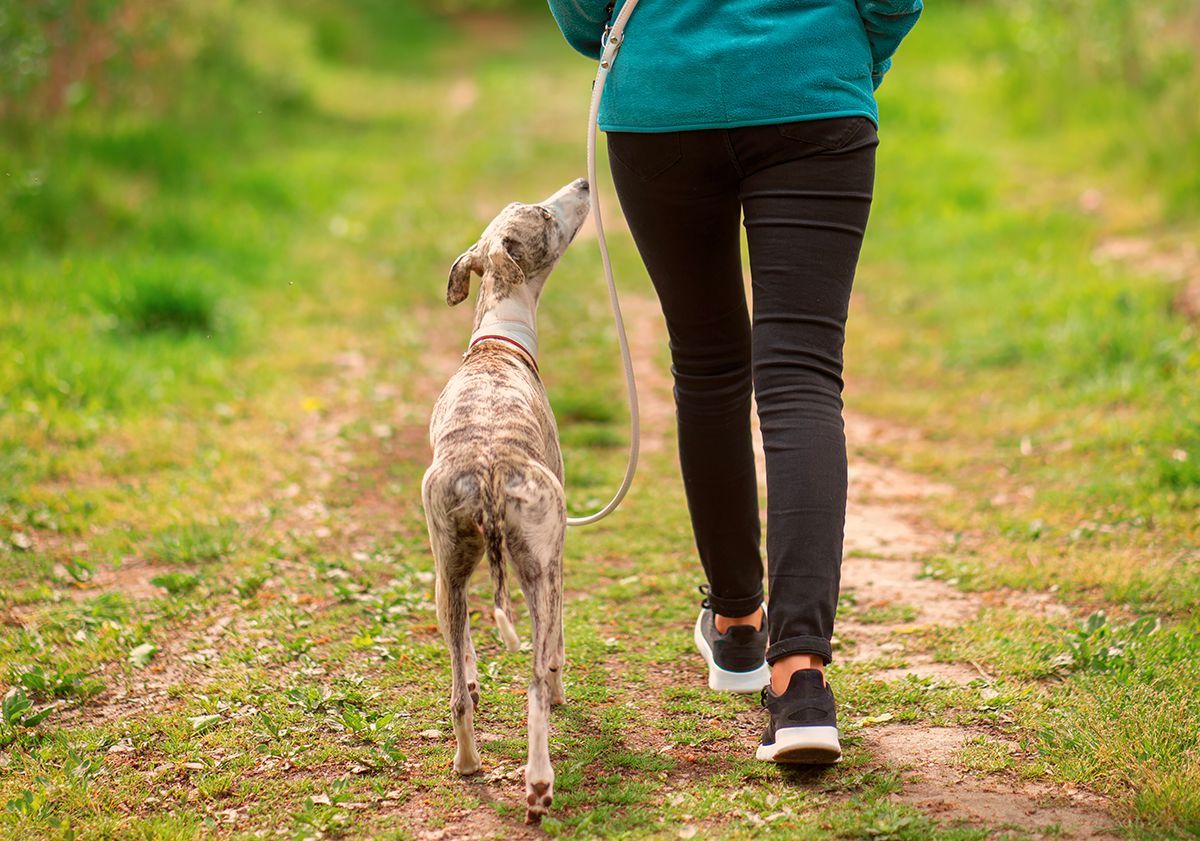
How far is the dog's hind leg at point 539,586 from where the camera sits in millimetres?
2883

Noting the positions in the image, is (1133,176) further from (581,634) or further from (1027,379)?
(581,634)

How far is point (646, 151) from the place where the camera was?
9.73 ft

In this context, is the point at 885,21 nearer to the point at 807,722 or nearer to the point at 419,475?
the point at 807,722

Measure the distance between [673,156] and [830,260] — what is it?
0.43 meters

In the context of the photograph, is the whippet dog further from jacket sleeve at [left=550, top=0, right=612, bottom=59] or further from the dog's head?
jacket sleeve at [left=550, top=0, right=612, bottom=59]

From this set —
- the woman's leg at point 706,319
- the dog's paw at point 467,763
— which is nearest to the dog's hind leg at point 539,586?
the dog's paw at point 467,763

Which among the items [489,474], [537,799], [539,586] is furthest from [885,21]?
[537,799]

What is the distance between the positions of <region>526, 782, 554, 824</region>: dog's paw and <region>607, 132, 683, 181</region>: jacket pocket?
1407mm

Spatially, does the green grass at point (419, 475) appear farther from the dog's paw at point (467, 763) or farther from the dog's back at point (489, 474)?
the dog's back at point (489, 474)

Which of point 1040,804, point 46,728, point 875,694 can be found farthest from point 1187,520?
point 46,728

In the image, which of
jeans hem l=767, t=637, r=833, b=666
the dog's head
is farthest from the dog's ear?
jeans hem l=767, t=637, r=833, b=666

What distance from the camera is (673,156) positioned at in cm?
293

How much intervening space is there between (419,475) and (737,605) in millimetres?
2366

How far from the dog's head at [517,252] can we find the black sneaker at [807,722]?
4.60 feet
